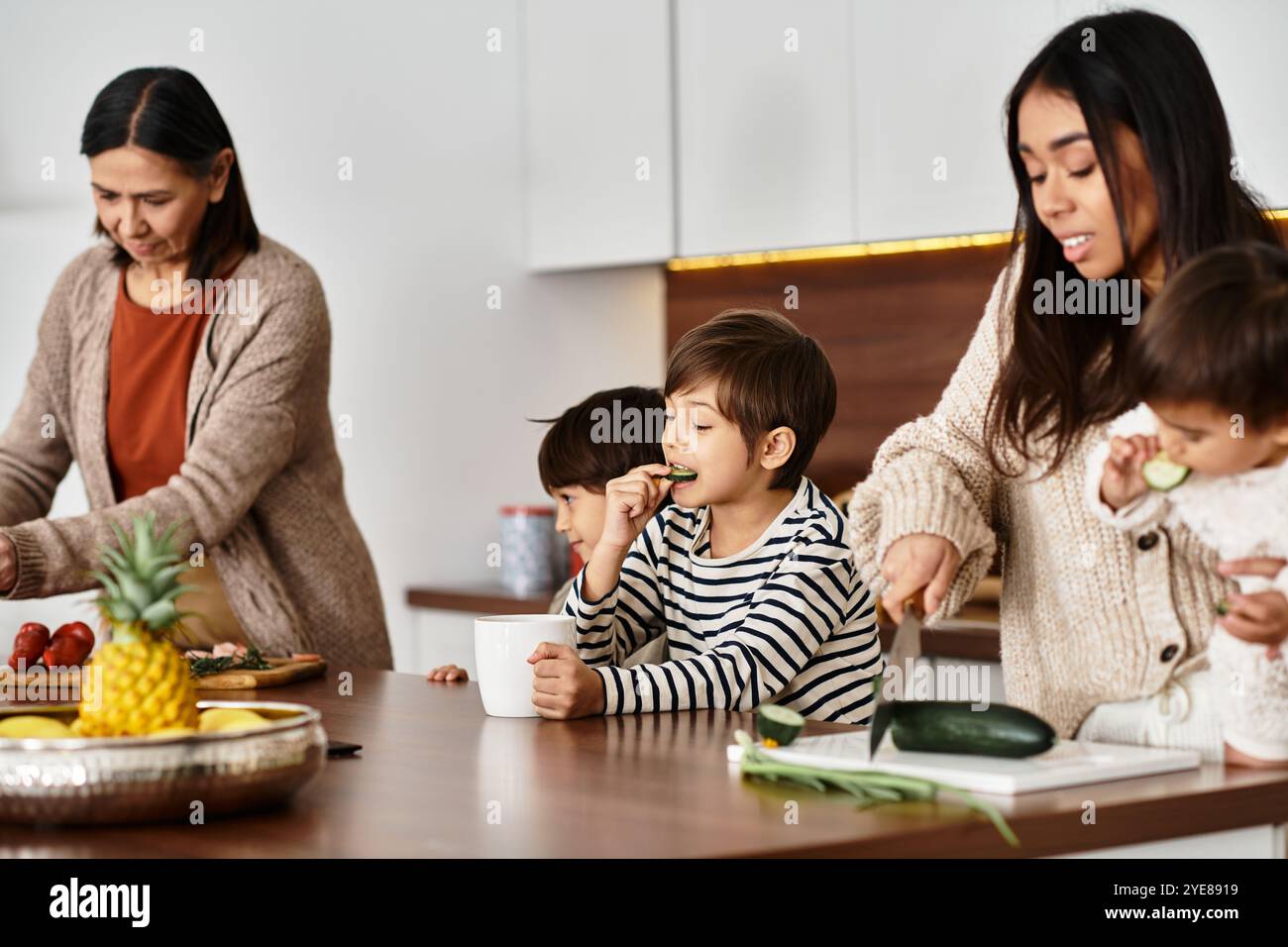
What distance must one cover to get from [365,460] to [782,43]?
1235 millimetres

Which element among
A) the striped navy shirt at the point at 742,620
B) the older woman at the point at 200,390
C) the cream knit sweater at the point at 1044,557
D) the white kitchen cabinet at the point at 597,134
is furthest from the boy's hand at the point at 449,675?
the white kitchen cabinet at the point at 597,134

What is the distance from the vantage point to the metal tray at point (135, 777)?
98 cm

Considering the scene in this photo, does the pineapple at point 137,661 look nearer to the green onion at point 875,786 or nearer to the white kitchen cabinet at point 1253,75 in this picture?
the green onion at point 875,786

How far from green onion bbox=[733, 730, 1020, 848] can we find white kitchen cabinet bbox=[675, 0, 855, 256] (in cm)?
225

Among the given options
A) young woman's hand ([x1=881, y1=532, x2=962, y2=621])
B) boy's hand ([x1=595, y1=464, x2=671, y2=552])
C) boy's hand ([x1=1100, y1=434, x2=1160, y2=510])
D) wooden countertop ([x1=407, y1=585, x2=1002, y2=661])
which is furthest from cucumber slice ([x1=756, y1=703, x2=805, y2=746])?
wooden countertop ([x1=407, y1=585, x2=1002, y2=661])

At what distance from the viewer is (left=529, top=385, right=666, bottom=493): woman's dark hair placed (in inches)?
81.2

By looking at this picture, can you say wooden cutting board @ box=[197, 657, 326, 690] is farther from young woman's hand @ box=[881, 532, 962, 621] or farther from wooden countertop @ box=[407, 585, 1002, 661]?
wooden countertop @ box=[407, 585, 1002, 661]

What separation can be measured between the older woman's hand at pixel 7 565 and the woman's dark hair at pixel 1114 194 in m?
1.16

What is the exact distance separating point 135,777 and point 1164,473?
28.2 inches

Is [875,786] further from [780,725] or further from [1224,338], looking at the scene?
[1224,338]

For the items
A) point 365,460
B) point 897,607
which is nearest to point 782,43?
point 365,460

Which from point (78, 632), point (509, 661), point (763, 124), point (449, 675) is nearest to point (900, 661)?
point (509, 661)
